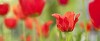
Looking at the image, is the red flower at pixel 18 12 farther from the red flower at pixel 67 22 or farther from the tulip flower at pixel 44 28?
the red flower at pixel 67 22

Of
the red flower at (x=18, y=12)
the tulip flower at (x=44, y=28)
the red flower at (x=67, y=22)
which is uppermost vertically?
the red flower at (x=67, y=22)

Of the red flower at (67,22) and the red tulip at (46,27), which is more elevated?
the red flower at (67,22)

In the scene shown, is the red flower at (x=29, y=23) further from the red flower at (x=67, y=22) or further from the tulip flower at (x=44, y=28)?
the red flower at (x=67, y=22)

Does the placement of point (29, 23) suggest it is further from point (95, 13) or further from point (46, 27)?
point (95, 13)

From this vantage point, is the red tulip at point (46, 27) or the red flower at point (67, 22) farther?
the red tulip at point (46, 27)

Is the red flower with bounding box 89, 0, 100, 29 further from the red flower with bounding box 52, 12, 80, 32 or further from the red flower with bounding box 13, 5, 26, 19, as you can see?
the red flower with bounding box 13, 5, 26, 19

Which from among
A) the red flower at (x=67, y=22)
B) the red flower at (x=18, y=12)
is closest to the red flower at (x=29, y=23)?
the red flower at (x=18, y=12)

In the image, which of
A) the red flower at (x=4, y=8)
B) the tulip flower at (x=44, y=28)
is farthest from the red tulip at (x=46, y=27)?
the red flower at (x=4, y=8)

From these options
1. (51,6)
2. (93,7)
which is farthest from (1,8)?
(93,7)

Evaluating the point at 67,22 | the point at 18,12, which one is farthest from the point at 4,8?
the point at 67,22
